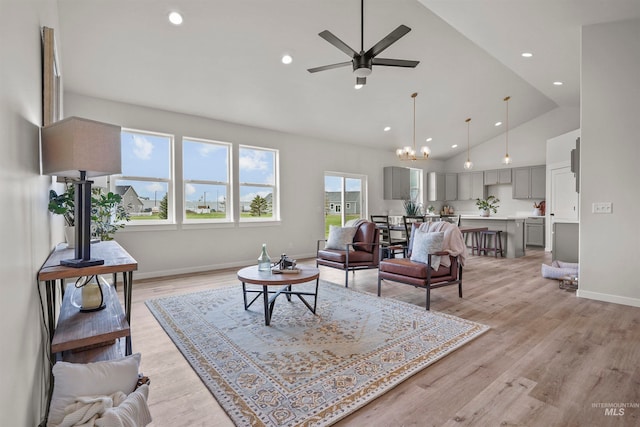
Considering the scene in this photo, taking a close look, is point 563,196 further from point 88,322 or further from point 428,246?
point 88,322

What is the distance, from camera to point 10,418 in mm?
886

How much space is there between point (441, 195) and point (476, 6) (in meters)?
7.16

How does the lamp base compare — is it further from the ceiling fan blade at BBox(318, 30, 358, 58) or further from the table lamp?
the ceiling fan blade at BBox(318, 30, 358, 58)

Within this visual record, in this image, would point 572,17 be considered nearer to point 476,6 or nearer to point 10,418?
point 476,6

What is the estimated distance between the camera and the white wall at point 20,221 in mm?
898

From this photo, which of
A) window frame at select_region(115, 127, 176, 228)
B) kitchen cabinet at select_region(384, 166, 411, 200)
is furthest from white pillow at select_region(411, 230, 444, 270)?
kitchen cabinet at select_region(384, 166, 411, 200)

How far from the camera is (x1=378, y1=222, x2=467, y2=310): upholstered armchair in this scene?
355cm

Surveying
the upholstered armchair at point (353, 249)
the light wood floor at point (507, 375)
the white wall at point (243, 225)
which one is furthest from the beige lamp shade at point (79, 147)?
the white wall at point (243, 225)

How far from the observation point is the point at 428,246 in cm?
372

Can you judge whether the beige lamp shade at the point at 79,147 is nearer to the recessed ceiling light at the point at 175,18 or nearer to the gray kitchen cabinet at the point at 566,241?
the recessed ceiling light at the point at 175,18

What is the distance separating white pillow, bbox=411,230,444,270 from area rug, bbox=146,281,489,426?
552 mm

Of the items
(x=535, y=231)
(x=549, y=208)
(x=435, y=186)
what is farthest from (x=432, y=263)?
(x=435, y=186)

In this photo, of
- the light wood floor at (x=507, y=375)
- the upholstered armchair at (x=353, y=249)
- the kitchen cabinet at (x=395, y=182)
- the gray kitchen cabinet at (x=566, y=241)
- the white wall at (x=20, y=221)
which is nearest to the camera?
the white wall at (x=20, y=221)

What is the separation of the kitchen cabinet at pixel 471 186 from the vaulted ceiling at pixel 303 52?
3.41 meters
